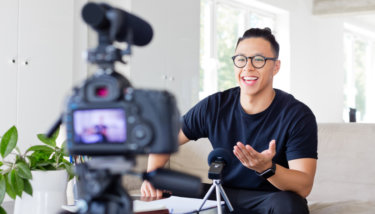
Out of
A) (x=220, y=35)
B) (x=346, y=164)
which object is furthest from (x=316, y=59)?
(x=346, y=164)

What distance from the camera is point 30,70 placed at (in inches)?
151

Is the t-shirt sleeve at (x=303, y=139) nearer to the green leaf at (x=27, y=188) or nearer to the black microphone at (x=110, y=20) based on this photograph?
the green leaf at (x=27, y=188)

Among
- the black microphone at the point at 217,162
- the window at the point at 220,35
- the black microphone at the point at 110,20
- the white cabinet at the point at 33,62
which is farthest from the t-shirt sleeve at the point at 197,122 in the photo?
the window at the point at 220,35

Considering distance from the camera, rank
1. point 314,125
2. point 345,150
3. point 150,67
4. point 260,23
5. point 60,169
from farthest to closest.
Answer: point 260,23, point 150,67, point 345,150, point 314,125, point 60,169

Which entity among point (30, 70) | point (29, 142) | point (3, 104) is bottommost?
point (29, 142)

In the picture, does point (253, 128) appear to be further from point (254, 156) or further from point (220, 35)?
point (220, 35)

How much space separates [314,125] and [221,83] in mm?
4685

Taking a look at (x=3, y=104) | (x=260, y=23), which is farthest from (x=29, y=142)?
(x=260, y=23)

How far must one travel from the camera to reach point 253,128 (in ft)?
6.48

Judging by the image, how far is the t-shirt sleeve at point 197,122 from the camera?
2.11 metres

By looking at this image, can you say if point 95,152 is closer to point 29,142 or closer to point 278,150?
point 278,150

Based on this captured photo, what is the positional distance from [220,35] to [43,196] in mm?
5251

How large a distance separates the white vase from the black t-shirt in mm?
741

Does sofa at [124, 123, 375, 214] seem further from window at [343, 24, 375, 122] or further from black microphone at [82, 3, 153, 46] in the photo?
window at [343, 24, 375, 122]
